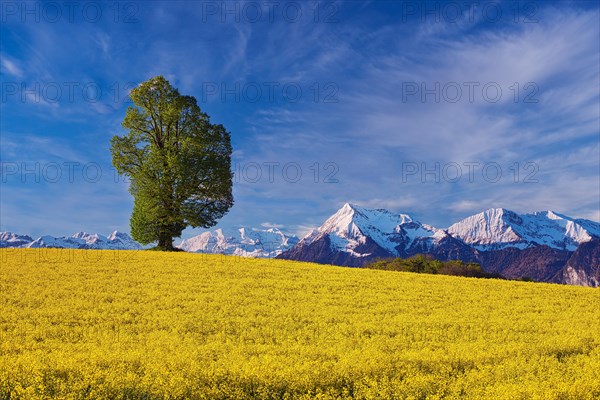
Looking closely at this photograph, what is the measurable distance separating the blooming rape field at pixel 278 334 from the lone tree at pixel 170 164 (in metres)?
11.9

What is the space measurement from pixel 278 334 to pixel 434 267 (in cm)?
5887

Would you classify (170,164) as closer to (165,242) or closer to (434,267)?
(165,242)

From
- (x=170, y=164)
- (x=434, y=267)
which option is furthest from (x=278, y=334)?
(x=434, y=267)

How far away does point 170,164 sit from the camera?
45.4 meters

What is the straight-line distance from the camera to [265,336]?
17797mm

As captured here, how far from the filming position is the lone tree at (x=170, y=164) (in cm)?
4638

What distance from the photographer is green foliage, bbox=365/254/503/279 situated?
66.7 m

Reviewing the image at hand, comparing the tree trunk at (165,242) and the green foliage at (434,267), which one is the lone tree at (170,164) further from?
the green foliage at (434,267)

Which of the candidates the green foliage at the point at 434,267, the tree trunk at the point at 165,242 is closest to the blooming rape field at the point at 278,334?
the tree trunk at the point at 165,242

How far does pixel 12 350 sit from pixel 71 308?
697 cm

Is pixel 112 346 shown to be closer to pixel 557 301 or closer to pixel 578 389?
pixel 578 389

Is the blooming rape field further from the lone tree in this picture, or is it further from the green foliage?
the green foliage

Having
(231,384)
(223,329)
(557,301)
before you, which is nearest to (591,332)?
(557,301)

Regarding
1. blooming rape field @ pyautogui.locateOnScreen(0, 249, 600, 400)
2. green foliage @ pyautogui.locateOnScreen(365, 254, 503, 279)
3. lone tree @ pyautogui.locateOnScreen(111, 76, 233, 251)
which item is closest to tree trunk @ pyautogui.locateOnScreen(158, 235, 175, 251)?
lone tree @ pyautogui.locateOnScreen(111, 76, 233, 251)
